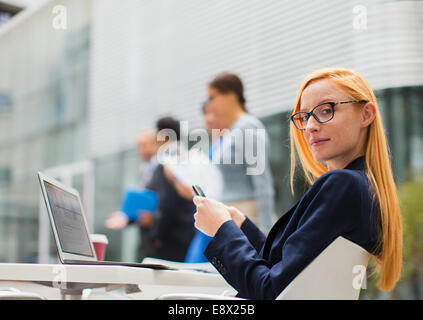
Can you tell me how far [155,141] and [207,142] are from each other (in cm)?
299

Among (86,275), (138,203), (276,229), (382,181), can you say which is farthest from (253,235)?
(138,203)

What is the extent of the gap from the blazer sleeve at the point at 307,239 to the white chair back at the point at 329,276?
2 cm

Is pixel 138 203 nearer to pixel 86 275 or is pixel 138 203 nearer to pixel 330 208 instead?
pixel 86 275

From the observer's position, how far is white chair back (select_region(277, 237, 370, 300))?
1.25 meters

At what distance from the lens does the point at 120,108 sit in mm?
9703

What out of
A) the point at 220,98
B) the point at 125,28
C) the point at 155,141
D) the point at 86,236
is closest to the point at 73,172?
the point at 125,28

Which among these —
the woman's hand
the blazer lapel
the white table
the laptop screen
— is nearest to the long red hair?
the blazer lapel

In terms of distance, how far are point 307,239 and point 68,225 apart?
3.05ft

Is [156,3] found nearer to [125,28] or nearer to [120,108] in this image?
[125,28]

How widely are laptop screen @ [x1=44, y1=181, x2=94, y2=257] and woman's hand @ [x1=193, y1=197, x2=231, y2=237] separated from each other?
1.55ft

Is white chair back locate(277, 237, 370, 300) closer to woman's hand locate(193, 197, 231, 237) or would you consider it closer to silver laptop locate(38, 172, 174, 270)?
woman's hand locate(193, 197, 231, 237)

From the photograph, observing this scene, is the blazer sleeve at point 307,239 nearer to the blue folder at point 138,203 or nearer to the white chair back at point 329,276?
the white chair back at point 329,276

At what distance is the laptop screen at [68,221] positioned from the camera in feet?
5.45

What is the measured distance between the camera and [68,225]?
1.79 metres
